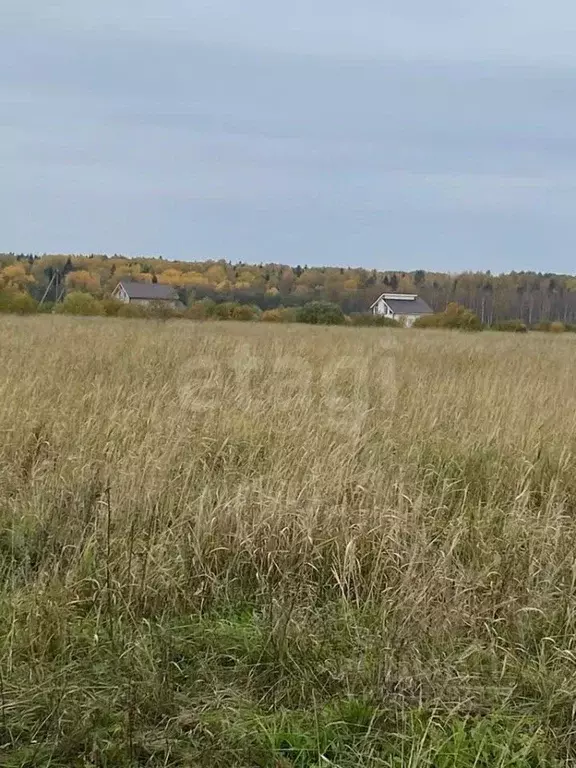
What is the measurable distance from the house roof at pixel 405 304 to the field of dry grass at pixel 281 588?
150ft

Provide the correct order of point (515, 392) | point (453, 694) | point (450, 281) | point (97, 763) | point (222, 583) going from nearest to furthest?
point (97, 763) < point (453, 694) < point (222, 583) < point (515, 392) < point (450, 281)

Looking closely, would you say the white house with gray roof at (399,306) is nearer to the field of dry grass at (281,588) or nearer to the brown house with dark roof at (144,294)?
the brown house with dark roof at (144,294)

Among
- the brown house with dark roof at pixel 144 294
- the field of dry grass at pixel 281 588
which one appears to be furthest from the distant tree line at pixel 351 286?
the field of dry grass at pixel 281 588

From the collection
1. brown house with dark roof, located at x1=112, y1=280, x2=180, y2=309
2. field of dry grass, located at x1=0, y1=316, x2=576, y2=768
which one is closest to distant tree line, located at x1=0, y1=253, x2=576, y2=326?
brown house with dark roof, located at x1=112, y1=280, x2=180, y2=309

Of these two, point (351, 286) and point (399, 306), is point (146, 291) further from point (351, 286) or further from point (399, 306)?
point (351, 286)

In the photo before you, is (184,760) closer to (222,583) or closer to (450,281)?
(222,583)

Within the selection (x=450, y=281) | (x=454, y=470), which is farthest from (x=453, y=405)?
(x=450, y=281)

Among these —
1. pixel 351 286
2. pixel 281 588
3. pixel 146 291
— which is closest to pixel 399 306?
pixel 351 286

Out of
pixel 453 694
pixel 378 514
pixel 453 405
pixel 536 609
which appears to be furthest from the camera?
pixel 453 405

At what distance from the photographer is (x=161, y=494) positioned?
3.34 metres

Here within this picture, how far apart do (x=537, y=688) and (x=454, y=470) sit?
198 cm

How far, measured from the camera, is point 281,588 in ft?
8.91

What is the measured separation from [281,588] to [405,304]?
53.0 metres

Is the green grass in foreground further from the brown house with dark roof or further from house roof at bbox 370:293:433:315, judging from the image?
house roof at bbox 370:293:433:315
